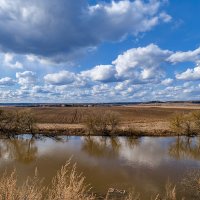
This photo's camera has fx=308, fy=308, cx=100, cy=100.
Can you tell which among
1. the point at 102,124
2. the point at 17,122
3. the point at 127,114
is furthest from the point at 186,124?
the point at 127,114

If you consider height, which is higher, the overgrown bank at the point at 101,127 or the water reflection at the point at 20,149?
the overgrown bank at the point at 101,127

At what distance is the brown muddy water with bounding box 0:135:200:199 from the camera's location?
21953 mm

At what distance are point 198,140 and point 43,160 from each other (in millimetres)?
24664

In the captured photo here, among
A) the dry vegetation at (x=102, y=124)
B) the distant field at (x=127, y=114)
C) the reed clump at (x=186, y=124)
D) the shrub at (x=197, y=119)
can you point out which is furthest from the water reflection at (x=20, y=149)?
the shrub at (x=197, y=119)

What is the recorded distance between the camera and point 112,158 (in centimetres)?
3119

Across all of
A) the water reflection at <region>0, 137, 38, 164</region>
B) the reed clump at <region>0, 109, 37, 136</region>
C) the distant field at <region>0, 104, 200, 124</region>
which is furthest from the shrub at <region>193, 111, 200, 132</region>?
the reed clump at <region>0, 109, 37, 136</region>

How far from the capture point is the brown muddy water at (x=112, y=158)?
22.0 meters

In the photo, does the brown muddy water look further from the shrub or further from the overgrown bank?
the shrub

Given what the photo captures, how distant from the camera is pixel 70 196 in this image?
229 inches

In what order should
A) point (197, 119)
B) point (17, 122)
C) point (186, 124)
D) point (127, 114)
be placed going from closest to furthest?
point (197, 119)
point (186, 124)
point (17, 122)
point (127, 114)

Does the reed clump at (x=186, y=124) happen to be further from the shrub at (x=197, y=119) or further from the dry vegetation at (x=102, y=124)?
the dry vegetation at (x=102, y=124)

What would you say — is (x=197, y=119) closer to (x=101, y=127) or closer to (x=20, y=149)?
(x=101, y=127)

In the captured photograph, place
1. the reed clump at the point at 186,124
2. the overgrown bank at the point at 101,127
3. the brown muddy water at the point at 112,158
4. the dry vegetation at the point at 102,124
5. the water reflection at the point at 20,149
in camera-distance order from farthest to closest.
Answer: the dry vegetation at the point at 102,124
the overgrown bank at the point at 101,127
the reed clump at the point at 186,124
the water reflection at the point at 20,149
the brown muddy water at the point at 112,158

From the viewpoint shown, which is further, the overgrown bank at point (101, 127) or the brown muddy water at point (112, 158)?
the overgrown bank at point (101, 127)
